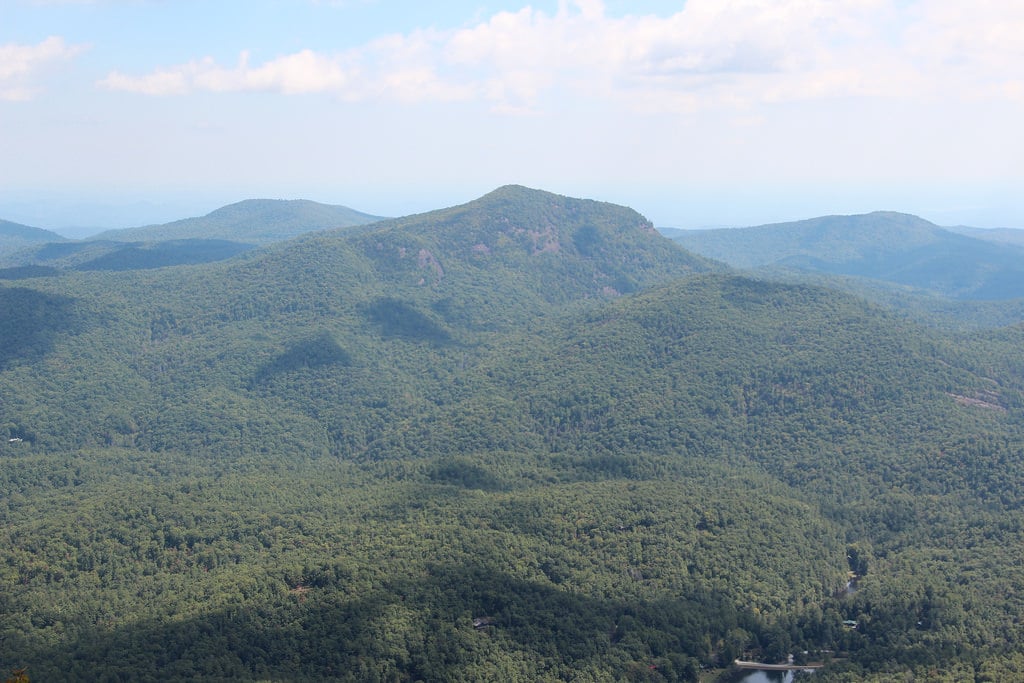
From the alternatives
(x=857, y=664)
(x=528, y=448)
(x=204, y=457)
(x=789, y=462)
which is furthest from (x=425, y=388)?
(x=857, y=664)

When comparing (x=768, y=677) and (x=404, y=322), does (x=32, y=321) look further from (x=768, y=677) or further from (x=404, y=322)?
(x=768, y=677)

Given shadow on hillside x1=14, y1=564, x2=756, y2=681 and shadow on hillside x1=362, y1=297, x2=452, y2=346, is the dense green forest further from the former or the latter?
shadow on hillside x1=362, y1=297, x2=452, y2=346

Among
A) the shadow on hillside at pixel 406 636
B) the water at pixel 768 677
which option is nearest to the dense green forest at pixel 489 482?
the shadow on hillside at pixel 406 636

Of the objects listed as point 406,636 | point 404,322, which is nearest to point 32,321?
point 404,322

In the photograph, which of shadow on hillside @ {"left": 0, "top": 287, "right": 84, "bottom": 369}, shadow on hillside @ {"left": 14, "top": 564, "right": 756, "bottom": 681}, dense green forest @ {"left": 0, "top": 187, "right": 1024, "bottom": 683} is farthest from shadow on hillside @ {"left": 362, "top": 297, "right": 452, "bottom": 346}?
shadow on hillside @ {"left": 14, "top": 564, "right": 756, "bottom": 681}

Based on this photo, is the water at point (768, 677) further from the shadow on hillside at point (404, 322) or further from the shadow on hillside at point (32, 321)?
the shadow on hillside at point (32, 321)
